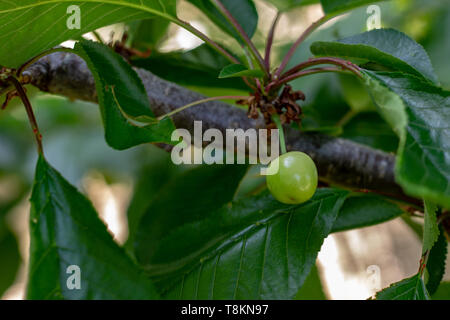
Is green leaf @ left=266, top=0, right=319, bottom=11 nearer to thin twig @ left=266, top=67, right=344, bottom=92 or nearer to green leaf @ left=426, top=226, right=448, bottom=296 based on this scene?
thin twig @ left=266, top=67, right=344, bottom=92

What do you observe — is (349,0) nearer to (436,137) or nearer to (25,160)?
(436,137)

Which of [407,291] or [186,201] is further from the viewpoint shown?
[186,201]

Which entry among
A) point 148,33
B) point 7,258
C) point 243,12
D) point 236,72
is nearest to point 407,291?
point 236,72

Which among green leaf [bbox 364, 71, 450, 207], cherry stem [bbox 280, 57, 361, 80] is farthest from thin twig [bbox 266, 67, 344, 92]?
green leaf [bbox 364, 71, 450, 207]

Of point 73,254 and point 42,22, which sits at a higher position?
point 42,22

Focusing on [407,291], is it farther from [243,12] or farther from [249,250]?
[243,12]

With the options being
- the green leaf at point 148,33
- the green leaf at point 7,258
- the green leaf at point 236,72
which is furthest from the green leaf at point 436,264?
the green leaf at point 7,258

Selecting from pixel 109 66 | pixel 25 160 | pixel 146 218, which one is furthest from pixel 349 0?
pixel 25 160
